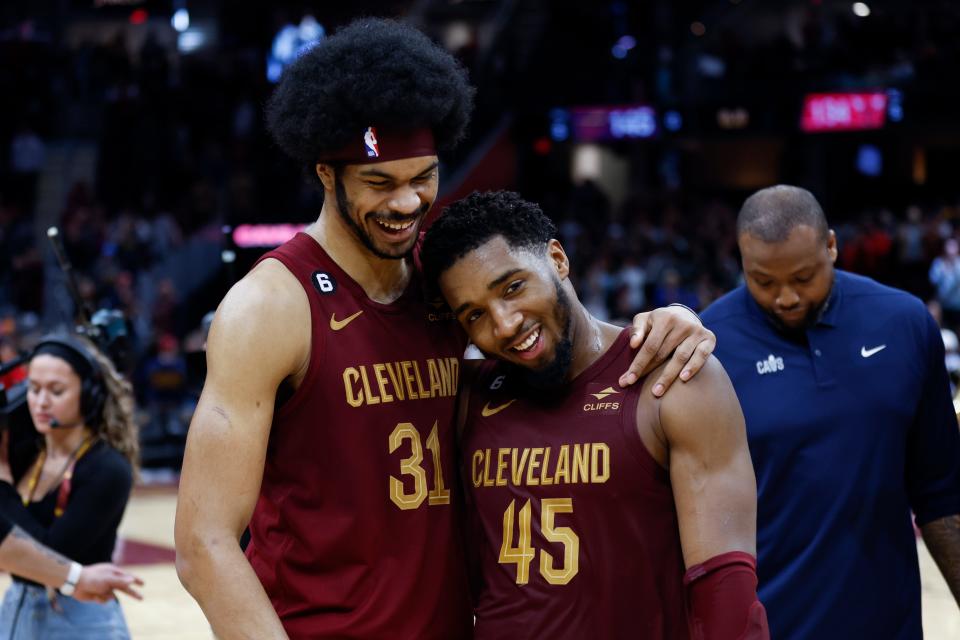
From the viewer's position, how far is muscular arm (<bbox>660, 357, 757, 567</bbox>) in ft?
9.43

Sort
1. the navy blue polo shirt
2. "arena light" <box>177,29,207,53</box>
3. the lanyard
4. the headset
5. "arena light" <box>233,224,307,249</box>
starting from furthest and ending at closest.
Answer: "arena light" <box>177,29,207,53</box> → "arena light" <box>233,224,307,249</box> → the headset → the lanyard → the navy blue polo shirt

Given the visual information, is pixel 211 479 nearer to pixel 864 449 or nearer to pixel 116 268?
pixel 864 449

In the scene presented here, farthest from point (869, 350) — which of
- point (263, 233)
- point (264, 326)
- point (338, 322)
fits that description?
point (263, 233)

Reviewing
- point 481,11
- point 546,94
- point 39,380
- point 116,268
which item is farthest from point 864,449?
point 481,11

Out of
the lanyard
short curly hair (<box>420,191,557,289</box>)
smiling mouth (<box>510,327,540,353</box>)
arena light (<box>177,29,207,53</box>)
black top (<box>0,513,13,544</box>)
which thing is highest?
arena light (<box>177,29,207,53</box>)

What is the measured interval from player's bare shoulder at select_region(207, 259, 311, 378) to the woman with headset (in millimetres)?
2180

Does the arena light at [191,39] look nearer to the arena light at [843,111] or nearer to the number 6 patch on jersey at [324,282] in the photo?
the arena light at [843,111]

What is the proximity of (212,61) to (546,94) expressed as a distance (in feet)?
17.7

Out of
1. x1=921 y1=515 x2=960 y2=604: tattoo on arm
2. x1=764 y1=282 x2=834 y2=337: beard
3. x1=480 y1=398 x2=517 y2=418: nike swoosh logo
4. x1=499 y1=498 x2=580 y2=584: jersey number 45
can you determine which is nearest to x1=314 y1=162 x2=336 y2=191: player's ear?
x1=480 y1=398 x2=517 y2=418: nike swoosh logo

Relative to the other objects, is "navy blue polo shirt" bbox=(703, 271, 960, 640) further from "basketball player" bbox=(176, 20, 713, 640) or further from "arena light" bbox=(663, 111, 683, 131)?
"arena light" bbox=(663, 111, 683, 131)

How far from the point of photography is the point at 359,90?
311 cm

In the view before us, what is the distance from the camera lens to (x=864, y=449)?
147 inches

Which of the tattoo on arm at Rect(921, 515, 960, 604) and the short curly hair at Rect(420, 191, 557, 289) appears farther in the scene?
the tattoo on arm at Rect(921, 515, 960, 604)

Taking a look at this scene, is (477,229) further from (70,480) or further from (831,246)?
(70,480)
